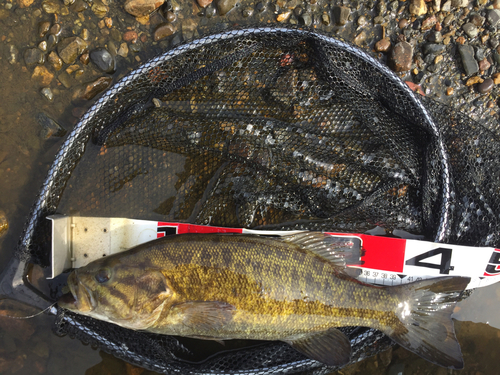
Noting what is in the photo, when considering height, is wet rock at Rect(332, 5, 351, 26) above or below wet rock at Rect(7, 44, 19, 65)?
above

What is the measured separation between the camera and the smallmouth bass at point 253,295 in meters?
2.33

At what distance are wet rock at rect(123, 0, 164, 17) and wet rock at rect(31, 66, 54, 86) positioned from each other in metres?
0.98

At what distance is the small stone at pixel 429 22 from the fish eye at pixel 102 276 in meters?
3.79

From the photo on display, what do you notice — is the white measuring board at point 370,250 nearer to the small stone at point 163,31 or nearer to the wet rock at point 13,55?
the wet rock at point 13,55

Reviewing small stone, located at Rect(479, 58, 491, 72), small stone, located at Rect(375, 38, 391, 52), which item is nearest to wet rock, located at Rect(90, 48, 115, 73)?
small stone, located at Rect(375, 38, 391, 52)

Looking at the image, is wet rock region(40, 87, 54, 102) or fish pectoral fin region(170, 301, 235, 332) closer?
fish pectoral fin region(170, 301, 235, 332)

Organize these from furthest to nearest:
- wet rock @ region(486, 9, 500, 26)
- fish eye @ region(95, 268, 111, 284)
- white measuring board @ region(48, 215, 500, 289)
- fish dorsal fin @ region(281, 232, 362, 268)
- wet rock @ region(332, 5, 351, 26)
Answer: wet rock @ region(486, 9, 500, 26) → wet rock @ region(332, 5, 351, 26) → white measuring board @ region(48, 215, 500, 289) → fish dorsal fin @ region(281, 232, 362, 268) → fish eye @ region(95, 268, 111, 284)

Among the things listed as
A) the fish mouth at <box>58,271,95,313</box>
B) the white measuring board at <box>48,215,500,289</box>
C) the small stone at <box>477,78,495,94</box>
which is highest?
the small stone at <box>477,78,495,94</box>

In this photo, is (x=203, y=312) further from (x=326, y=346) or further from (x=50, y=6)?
(x=50, y=6)

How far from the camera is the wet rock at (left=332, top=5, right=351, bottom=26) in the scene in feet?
10.7

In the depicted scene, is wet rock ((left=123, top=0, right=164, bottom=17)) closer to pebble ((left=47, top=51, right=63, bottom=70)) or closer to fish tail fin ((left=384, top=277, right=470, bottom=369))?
pebble ((left=47, top=51, right=63, bottom=70))

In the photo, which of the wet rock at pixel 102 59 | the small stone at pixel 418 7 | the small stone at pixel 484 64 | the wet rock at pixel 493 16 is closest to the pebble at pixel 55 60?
the wet rock at pixel 102 59

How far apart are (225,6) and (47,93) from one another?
6.34 ft

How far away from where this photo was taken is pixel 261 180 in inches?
A: 120
